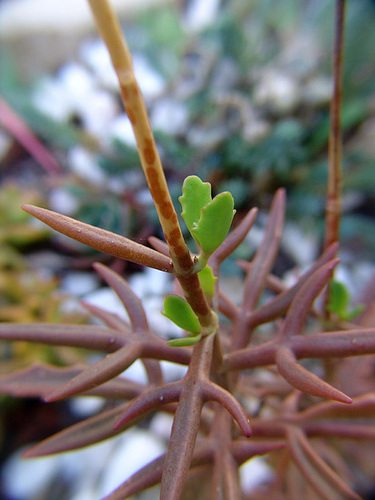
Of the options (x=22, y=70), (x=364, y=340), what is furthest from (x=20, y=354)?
(x=22, y=70)

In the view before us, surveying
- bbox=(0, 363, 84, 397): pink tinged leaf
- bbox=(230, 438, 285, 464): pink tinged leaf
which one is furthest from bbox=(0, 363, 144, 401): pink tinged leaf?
bbox=(230, 438, 285, 464): pink tinged leaf

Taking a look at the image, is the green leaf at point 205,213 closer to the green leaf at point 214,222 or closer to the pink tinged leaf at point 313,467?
the green leaf at point 214,222

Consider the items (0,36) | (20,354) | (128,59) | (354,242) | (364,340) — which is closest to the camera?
(128,59)

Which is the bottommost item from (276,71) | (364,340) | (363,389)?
(363,389)

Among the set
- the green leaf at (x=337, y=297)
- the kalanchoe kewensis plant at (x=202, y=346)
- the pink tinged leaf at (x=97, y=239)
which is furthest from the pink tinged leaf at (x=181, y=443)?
the green leaf at (x=337, y=297)

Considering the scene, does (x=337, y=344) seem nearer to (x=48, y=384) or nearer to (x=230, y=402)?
(x=230, y=402)

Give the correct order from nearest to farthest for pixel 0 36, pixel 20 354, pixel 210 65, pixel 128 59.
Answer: pixel 128 59 → pixel 20 354 → pixel 210 65 → pixel 0 36

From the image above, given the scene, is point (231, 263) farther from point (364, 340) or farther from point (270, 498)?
point (364, 340)
